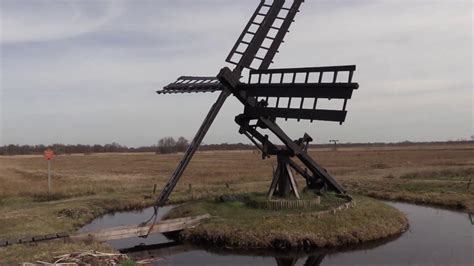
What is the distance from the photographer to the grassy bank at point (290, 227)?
733 inches

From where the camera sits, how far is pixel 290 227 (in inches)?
758

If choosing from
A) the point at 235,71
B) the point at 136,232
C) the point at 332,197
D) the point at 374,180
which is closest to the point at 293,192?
the point at 332,197

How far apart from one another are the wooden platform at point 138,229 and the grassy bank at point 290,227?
0.40m


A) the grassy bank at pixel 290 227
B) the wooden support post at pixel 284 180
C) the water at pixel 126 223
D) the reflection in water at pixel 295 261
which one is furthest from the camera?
the wooden support post at pixel 284 180

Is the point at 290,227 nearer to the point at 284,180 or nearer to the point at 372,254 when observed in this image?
the point at 372,254

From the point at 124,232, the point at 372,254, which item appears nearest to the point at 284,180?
the point at 372,254

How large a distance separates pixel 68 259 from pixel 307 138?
1375 cm

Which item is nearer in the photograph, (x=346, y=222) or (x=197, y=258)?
(x=197, y=258)

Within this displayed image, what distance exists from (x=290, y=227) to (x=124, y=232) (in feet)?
21.2

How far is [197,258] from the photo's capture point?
701 inches

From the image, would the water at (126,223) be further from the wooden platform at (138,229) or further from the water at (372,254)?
the wooden platform at (138,229)

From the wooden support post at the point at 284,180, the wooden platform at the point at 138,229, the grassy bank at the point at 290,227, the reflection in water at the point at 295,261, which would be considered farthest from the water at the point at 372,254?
the wooden support post at the point at 284,180

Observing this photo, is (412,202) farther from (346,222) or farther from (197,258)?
(197,258)

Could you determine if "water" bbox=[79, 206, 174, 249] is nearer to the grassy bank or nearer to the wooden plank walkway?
the wooden plank walkway
